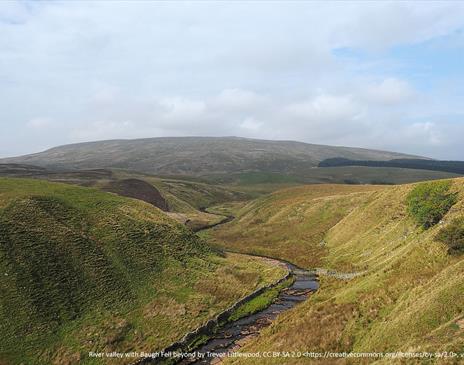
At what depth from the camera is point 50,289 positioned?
4397cm

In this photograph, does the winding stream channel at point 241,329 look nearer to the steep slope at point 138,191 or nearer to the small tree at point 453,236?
the small tree at point 453,236

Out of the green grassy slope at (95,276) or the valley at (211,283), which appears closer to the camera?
the valley at (211,283)

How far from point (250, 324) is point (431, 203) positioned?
103 feet

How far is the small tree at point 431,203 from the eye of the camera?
51.6m

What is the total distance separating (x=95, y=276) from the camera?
49.0m

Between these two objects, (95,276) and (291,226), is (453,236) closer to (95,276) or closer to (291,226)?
(95,276)

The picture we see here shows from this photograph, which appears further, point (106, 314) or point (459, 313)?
point (106, 314)

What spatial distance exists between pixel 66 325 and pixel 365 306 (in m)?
31.1

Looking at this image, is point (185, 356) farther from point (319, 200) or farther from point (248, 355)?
point (319, 200)

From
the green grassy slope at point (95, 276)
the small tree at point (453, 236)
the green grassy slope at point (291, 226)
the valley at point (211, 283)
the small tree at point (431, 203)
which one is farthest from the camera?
the green grassy slope at point (291, 226)

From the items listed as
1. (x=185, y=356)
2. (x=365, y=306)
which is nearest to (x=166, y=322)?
(x=185, y=356)

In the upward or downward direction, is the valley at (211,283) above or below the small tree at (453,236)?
below

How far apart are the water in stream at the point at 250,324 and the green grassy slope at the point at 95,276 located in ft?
11.7

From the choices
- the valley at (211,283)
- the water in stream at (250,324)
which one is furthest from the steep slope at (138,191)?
the water in stream at (250,324)
